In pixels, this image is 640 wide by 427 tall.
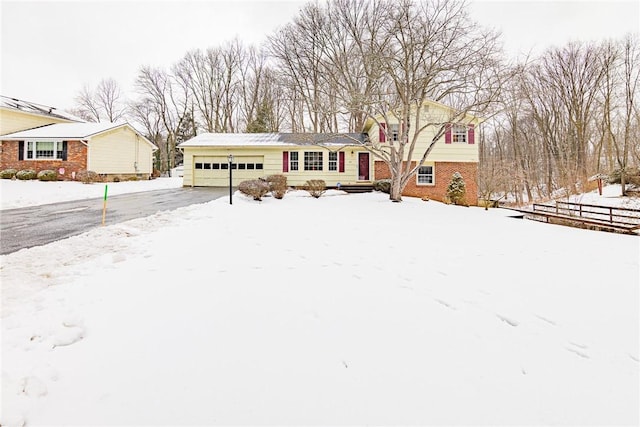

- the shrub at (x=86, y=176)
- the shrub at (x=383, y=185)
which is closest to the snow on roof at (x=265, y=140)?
the shrub at (x=383, y=185)

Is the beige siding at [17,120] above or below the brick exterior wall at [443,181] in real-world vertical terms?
above

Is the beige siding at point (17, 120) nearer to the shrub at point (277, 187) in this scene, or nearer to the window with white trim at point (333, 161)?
the shrub at point (277, 187)

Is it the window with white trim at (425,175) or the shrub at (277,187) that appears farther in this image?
the window with white trim at (425,175)

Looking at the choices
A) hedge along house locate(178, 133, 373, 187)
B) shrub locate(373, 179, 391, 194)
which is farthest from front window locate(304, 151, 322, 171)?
shrub locate(373, 179, 391, 194)

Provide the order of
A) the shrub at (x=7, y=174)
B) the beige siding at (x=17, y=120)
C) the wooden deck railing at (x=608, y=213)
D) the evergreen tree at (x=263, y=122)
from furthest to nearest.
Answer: the evergreen tree at (x=263, y=122) < the beige siding at (x=17, y=120) < the shrub at (x=7, y=174) < the wooden deck railing at (x=608, y=213)

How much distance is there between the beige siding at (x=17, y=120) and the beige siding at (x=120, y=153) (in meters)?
5.61

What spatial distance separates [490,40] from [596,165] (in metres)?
20.9

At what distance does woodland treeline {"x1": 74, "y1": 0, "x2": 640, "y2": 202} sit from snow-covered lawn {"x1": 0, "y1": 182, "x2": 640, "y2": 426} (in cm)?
922

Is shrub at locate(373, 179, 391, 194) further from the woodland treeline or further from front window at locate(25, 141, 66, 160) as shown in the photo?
front window at locate(25, 141, 66, 160)

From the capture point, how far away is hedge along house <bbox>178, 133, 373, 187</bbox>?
62.6 feet

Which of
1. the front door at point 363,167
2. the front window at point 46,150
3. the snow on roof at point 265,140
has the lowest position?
the front door at point 363,167

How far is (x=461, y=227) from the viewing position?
9.10m

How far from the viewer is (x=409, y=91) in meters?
12.5

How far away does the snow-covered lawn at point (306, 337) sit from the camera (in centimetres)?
206
